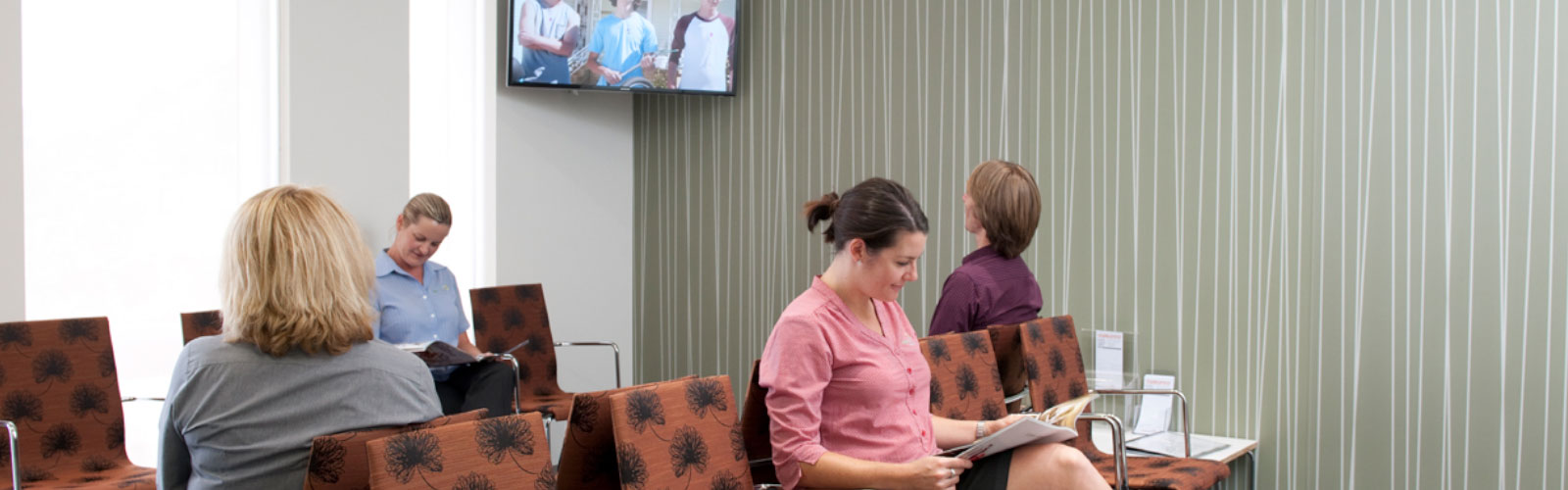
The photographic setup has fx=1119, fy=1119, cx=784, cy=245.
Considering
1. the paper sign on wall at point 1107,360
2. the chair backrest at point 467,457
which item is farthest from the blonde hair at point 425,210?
the paper sign on wall at point 1107,360

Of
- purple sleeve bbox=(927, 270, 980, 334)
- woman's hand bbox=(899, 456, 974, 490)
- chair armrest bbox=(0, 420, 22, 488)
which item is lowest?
chair armrest bbox=(0, 420, 22, 488)

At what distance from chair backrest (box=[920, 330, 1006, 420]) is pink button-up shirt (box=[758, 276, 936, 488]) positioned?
37 cm

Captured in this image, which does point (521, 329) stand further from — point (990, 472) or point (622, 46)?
point (990, 472)

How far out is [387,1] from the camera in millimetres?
5094

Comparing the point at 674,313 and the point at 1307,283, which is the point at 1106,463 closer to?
the point at 1307,283

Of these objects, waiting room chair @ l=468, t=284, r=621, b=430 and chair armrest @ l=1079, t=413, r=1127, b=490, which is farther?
waiting room chair @ l=468, t=284, r=621, b=430

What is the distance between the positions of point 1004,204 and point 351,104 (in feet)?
10.0

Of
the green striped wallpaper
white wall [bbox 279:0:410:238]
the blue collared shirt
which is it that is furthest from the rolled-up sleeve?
white wall [bbox 279:0:410:238]

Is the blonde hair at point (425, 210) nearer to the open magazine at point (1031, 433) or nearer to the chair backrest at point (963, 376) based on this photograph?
the chair backrest at point (963, 376)

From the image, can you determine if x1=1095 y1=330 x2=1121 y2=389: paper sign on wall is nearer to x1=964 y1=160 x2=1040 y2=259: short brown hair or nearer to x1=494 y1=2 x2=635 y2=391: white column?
x1=964 y1=160 x2=1040 y2=259: short brown hair

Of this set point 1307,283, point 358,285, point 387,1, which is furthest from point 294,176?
point 1307,283

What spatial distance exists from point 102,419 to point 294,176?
65.6 inches

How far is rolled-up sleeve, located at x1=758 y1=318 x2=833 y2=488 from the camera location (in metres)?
2.31

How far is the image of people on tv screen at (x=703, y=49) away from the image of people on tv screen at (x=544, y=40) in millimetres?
528
